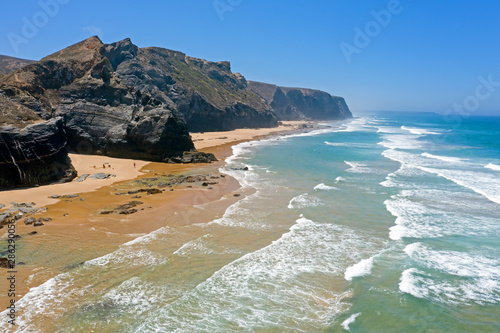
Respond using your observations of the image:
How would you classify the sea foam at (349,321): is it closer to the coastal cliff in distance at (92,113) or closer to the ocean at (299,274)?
the ocean at (299,274)

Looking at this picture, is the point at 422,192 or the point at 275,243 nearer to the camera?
the point at 275,243

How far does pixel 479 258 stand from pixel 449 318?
237 inches

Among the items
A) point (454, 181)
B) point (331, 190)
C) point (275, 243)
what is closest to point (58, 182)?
point (275, 243)

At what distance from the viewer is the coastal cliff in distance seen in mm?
25078

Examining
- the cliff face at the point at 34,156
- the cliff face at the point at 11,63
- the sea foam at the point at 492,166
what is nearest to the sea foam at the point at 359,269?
the cliff face at the point at 34,156

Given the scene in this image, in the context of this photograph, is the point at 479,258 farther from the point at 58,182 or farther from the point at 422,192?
the point at 58,182

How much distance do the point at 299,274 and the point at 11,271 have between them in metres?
11.1

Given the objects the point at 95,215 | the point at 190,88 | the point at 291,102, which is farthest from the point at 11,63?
the point at 291,102

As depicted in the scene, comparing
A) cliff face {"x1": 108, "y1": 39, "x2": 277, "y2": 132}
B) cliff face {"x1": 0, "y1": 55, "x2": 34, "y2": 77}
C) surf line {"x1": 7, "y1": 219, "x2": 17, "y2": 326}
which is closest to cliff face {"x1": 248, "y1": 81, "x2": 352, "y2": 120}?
cliff face {"x1": 108, "y1": 39, "x2": 277, "y2": 132}

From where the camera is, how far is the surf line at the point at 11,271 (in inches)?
374

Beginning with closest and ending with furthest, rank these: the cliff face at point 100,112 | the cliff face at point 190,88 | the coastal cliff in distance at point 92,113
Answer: the coastal cliff in distance at point 92,113, the cliff face at point 100,112, the cliff face at point 190,88

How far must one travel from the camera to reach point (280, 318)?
10000 mm

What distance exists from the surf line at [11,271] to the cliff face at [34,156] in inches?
323

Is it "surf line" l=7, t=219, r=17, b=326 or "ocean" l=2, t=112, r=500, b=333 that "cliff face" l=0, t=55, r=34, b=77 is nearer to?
"surf line" l=7, t=219, r=17, b=326
